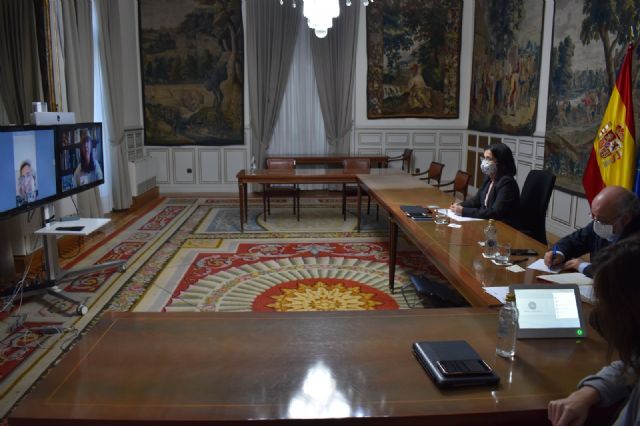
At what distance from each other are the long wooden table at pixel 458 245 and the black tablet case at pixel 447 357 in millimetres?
590

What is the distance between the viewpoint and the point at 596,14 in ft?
18.4

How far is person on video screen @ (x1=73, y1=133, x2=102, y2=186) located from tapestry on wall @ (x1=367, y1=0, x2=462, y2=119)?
241 inches

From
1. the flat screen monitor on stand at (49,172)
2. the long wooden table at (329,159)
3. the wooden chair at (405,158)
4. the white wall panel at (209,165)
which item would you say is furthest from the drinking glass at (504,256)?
the white wall panel at (209,165)

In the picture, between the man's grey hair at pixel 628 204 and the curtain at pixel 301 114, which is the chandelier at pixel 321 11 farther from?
the curtain at pixel 301 114

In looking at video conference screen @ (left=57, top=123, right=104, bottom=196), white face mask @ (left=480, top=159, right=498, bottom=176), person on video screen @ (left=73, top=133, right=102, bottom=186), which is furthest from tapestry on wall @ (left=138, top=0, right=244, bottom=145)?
white face mask @ (left=480, top=159, right=498, bottom=176)

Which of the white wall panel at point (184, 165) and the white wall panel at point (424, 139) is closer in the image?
the white wall panel at point (184, 165)

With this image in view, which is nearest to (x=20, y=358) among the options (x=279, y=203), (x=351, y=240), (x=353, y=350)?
(x=353, y=350)

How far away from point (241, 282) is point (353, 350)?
126 inches

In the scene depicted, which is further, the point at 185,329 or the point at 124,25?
the point at 124,25

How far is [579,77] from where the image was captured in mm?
5984

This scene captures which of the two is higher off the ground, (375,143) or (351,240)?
(375,143)

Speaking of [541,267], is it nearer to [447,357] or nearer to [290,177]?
[447,357]

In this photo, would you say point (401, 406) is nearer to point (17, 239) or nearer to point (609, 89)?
point (17, 239)

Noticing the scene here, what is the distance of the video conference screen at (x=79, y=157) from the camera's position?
451cm
